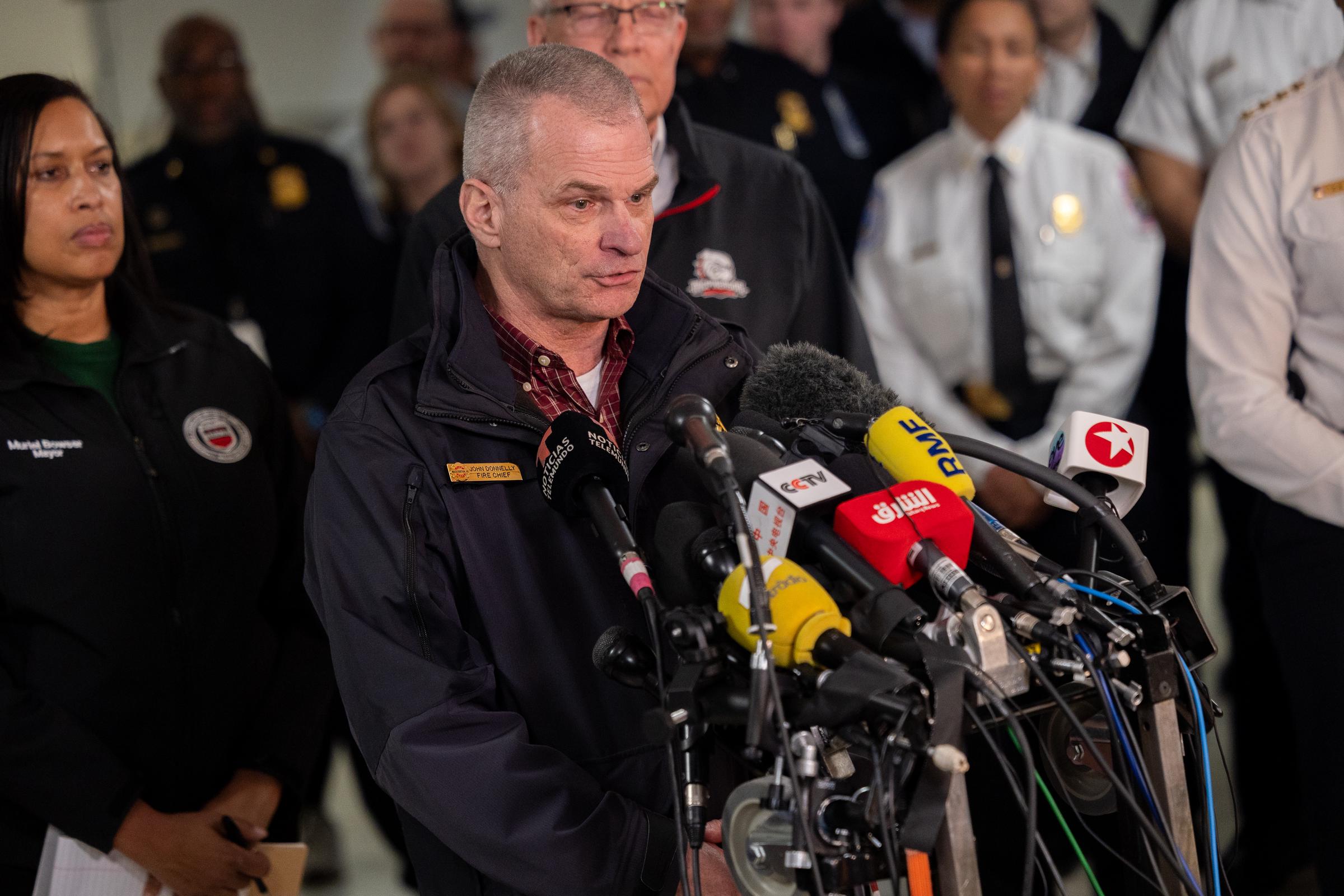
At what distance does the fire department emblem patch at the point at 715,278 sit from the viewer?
2812 millimetres

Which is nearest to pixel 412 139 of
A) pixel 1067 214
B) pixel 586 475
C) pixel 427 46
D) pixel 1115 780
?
pixel 427 46

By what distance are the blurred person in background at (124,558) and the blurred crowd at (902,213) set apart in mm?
297

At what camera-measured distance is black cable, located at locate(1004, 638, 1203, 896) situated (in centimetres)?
139

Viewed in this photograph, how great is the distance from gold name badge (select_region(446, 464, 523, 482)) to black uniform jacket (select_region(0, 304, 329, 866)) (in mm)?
813

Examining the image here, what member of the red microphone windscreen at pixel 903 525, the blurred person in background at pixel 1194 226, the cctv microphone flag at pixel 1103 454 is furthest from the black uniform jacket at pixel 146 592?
the blurred person in background at pixel 1194 226

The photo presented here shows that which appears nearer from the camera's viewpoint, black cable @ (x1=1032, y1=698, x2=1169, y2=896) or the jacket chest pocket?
black cable @ (x1=1032, y1=698, x2=1169, y2=896)

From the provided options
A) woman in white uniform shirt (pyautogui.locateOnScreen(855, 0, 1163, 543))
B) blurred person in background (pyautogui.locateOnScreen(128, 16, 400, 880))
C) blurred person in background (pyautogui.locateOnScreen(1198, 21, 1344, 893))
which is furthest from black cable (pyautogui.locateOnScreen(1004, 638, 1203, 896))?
blurred person in background (pyautogui.locateOnScreen(128, 16, 400, 880))

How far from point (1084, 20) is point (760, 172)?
5.72 ft

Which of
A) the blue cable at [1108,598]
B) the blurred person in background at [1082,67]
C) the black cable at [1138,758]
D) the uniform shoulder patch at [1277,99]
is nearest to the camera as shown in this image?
the black cable at [1138,758]

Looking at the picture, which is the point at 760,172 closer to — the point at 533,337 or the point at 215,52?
the point at 533,337

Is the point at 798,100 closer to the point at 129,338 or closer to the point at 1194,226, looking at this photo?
the point at 1194,226

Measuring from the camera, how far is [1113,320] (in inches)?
143

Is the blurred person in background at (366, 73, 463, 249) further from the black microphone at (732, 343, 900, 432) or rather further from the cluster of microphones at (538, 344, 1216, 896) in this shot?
the cluster of microphones at (538, 344, 1216, 896)

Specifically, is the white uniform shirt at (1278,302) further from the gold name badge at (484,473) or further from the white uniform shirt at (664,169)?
the gold name badge at (484,473)
